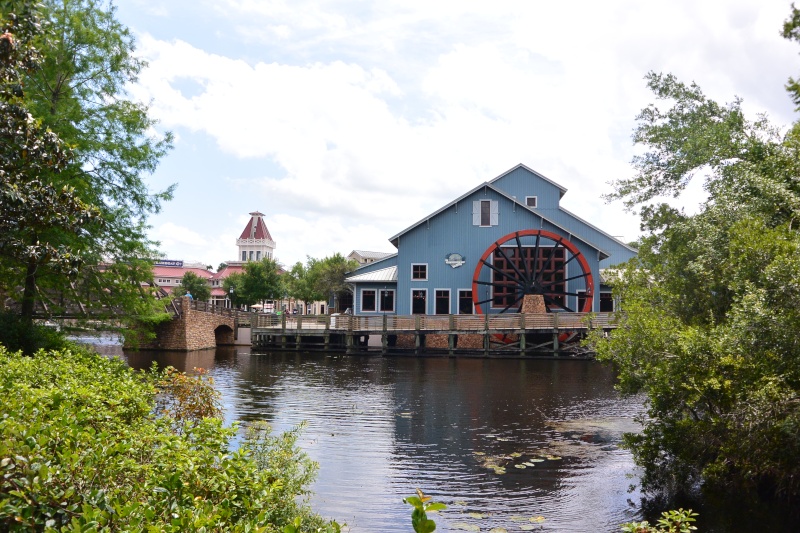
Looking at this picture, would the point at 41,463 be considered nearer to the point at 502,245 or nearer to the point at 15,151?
the point at 15,151

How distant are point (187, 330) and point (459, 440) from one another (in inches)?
1119

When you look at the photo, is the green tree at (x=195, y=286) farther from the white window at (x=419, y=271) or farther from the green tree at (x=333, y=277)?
the white window at (x=419, y=271)

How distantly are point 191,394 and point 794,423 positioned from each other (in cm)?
858

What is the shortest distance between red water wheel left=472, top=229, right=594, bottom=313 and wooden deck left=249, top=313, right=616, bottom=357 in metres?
1.92

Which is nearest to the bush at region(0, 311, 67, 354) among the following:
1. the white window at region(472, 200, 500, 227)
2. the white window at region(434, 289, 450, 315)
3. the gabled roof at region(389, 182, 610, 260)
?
the gabled roof at region(389, 182, 610, 260)

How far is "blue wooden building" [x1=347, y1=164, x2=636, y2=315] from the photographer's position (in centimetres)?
3838

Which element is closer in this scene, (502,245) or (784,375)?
(784,375)

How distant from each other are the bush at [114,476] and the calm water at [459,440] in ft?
10.8

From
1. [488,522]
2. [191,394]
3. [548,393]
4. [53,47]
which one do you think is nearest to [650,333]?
[488,522]

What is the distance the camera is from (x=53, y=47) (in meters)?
18.3

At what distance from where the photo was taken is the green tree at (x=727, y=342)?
8883 mm

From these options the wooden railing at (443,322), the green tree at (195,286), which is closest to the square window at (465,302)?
the wooden railing at (443,322)

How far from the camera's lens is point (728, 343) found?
9547mm

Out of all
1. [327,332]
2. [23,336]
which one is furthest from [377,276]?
[23,336]
